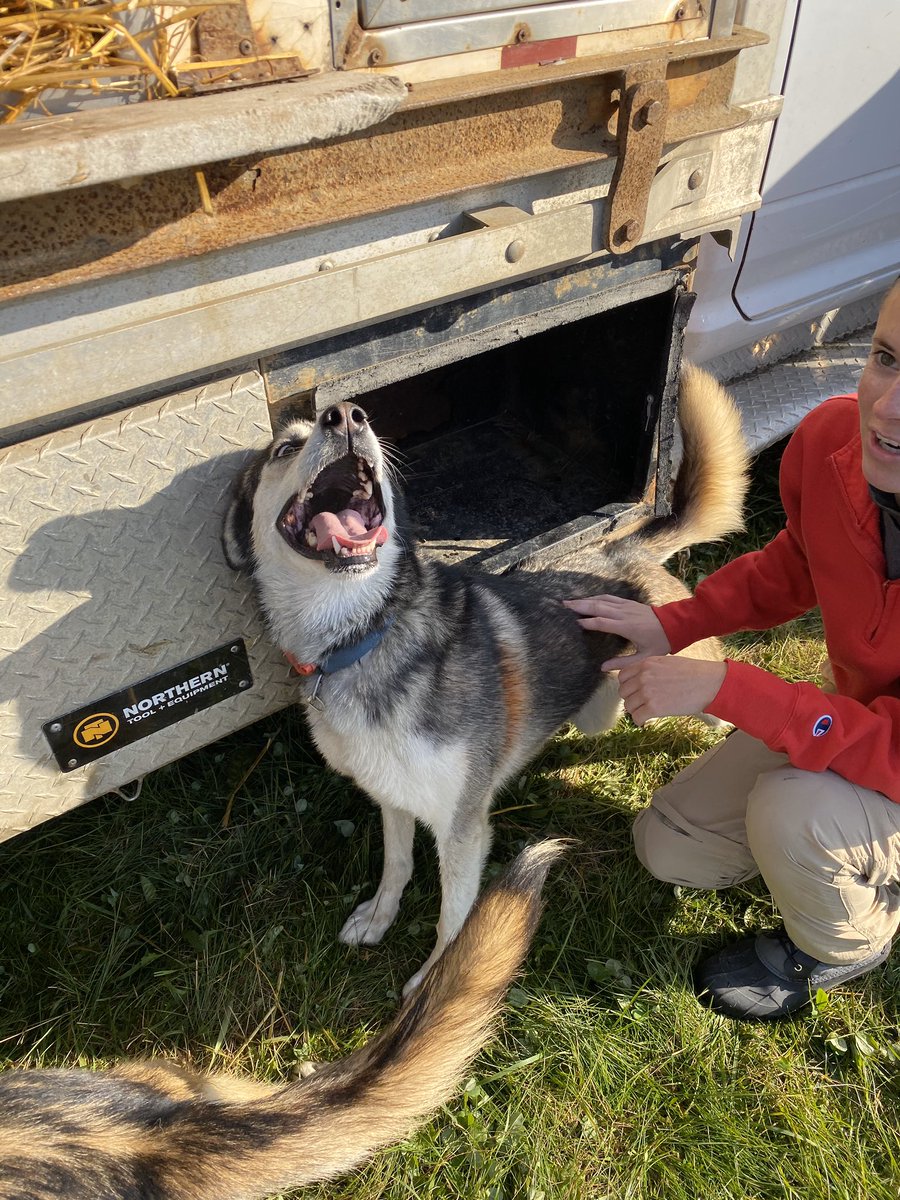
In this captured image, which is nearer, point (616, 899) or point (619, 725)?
point (616, 899)

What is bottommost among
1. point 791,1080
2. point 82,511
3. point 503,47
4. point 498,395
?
point 791,1080

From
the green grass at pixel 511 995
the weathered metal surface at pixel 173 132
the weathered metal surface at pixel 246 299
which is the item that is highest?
the weathered metal surface at pixel 173 132

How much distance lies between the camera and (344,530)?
2049mm

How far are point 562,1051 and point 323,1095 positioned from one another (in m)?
0.79

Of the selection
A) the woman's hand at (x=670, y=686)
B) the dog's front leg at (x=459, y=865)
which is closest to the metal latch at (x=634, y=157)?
the woman's hand at (x=670, y=686)

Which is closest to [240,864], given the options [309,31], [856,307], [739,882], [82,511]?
[82,511]

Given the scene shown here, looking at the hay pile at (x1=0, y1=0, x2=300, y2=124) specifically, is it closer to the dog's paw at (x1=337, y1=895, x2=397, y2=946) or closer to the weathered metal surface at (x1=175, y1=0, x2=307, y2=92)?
the weathered metal surface at (x1=175, y1=0, x2=307, y2=92)

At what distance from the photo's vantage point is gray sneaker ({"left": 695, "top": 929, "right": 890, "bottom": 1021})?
237 centimetres

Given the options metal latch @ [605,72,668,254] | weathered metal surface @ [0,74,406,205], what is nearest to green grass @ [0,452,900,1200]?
metal latch @ [605,72,668,254]

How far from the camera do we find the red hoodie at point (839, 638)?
82.1 inches

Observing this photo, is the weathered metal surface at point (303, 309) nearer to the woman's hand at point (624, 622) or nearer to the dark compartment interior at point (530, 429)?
the dark compartment interior at point (530, 429)

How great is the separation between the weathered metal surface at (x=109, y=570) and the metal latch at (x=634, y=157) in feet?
3.25

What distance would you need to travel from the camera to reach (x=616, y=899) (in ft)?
8.64

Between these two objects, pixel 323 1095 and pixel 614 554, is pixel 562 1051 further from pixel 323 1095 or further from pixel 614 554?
pixel 614 554
